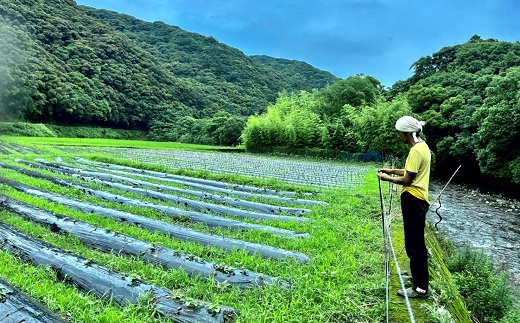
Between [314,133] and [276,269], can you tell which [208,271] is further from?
[314,133]

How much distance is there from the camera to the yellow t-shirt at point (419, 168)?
144 inches

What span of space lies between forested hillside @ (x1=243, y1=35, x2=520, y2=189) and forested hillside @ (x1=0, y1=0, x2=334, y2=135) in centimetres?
2520

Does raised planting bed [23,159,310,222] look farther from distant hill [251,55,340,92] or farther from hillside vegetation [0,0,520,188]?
distant hill [251,55,340,92]

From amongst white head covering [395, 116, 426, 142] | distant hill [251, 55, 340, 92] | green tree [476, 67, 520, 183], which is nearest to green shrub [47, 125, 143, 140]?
distant hill [251, 55, 340, 92]

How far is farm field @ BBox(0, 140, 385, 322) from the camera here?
11.5 ft

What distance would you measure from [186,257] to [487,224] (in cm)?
1197

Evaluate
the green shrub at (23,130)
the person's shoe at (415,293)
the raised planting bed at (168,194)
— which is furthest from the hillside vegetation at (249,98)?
the person's shoe at (415,293)

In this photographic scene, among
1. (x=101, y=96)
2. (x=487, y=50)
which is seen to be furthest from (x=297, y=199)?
(x=101, y=96)

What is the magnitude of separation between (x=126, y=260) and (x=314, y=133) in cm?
3325

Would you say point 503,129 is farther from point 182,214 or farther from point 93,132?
point 93,132

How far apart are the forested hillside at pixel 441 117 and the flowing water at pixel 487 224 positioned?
3582mm

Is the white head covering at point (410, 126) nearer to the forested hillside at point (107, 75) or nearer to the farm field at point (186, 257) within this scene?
the farm field at point (186, 257)

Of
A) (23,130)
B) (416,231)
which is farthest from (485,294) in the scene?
(23,130)

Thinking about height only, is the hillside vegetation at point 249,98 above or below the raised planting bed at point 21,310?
above
